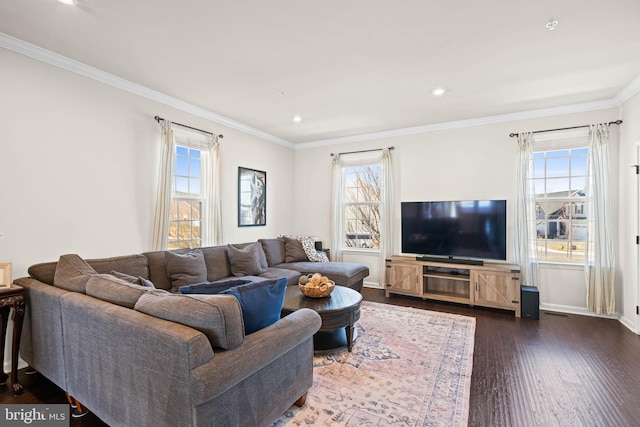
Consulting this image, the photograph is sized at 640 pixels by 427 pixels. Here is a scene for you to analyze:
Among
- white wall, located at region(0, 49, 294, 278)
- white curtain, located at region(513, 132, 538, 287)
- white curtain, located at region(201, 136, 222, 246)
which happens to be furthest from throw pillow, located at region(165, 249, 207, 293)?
white curtain, located at region(513, 132, 538, 287)

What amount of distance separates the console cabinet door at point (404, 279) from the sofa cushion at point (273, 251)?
177 centimetres

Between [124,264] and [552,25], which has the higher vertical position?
[552,25]

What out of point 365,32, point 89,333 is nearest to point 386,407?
point 89,333

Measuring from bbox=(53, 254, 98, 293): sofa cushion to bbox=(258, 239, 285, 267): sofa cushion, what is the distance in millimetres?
2766

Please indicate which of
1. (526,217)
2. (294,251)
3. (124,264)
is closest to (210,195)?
(124,264)

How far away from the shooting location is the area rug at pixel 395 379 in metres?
1.98

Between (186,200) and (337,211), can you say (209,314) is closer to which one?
(186,200)

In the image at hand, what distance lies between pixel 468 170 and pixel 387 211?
1.41m

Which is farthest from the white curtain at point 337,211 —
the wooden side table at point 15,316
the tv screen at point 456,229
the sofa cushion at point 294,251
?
the wooden side table at point 15,316

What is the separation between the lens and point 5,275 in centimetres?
227

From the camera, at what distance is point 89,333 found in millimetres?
1765

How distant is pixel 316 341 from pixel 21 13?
3544 mm

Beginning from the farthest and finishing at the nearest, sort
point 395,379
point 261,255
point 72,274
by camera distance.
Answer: point 261,255, point 395,379, point 72,274

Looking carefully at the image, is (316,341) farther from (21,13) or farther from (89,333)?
(21,13)
